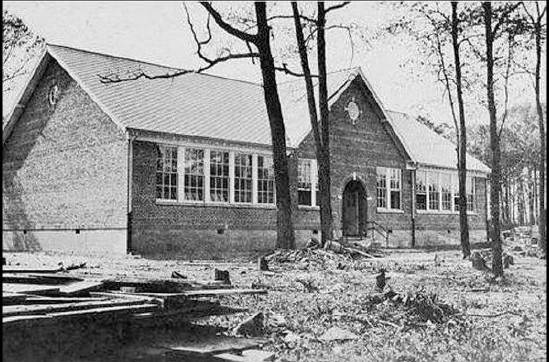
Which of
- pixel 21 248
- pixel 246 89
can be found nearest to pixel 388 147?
pixel 246 89

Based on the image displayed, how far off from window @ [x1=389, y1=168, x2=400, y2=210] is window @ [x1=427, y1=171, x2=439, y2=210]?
8.40 ft

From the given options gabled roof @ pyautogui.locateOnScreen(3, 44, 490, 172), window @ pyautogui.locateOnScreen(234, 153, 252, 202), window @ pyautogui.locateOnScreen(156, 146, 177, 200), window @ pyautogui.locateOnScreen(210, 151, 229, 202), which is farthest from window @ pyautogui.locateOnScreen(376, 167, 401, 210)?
window @ pyautogui.locateOnScreen(156, 146, 177, 200)

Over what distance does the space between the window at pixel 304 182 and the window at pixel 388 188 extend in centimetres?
467

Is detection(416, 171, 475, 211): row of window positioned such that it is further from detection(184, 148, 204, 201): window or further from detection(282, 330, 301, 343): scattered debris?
detection(282, 330, 301, 343): scattered debris

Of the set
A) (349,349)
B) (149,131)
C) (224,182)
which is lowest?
(349,349)

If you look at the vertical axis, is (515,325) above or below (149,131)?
below

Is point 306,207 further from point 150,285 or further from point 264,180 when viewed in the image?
point 150,285

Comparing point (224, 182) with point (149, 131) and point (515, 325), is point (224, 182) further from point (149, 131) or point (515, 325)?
point (515, 325)

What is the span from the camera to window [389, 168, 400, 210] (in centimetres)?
3123

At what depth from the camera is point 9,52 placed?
26797mm

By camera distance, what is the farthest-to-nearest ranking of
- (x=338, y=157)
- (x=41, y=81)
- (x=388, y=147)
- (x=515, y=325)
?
(x=388, y=147) < (x=338, y=157) < (x=41, y=81) < (x=515, y=325)

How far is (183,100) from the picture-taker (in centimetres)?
2542

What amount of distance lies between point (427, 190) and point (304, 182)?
29.3ft

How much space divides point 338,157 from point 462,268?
13072mm
